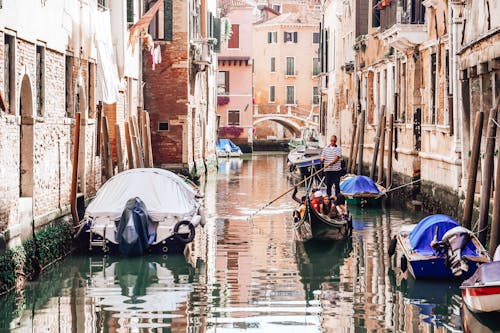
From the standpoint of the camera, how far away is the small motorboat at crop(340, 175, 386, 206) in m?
19.5

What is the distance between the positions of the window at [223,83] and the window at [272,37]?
860 cm

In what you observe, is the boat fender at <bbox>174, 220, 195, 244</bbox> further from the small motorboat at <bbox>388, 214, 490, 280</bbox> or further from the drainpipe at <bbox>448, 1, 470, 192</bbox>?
the drainpipe at <bbox>448, 1, 470, 192</bbox>

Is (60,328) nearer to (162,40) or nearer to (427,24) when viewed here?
(427,24)

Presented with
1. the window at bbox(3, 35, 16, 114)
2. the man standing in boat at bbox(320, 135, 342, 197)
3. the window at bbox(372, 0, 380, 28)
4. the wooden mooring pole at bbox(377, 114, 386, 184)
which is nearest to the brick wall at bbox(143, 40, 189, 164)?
the window at bbox(372, 0, 380, 28)

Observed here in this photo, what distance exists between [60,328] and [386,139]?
592 inches

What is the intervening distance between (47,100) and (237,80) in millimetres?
35935

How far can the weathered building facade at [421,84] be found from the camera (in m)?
13.9

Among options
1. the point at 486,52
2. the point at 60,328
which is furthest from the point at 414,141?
the point at 60,328

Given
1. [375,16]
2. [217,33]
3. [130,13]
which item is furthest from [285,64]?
[130,13]

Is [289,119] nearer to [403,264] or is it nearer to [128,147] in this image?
[128,147]

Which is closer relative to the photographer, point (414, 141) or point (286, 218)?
point (286, 218)

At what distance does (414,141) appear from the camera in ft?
65.4

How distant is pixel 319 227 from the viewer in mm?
14055

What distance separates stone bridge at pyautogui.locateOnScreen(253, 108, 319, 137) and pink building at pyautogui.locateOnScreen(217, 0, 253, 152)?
5.39 m
